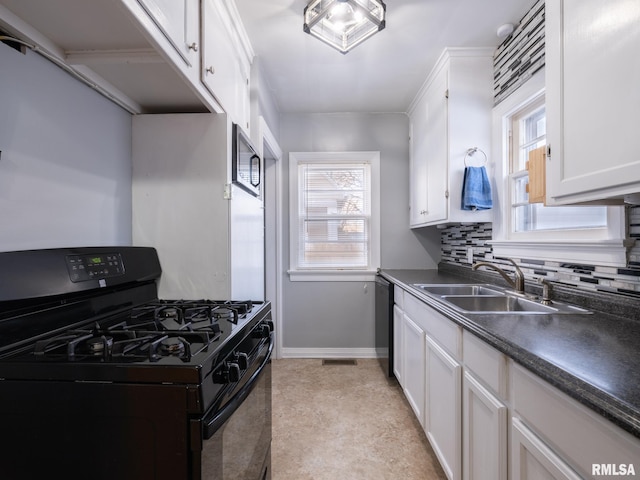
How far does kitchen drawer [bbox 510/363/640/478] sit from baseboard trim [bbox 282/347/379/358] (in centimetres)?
226

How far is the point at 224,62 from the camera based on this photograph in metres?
1.51

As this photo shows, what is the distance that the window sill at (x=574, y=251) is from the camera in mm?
1240

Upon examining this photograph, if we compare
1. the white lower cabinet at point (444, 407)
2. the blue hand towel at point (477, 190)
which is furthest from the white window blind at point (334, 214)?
the white lower cabinet at point (444, 407)

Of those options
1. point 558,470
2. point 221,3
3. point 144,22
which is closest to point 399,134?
point 221,3

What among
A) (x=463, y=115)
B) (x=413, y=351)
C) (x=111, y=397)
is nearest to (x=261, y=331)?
(x=111, y=397)

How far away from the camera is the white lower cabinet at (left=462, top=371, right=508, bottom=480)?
0.97m

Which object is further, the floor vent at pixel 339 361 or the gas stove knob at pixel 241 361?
the floor vent at pixel 339 361

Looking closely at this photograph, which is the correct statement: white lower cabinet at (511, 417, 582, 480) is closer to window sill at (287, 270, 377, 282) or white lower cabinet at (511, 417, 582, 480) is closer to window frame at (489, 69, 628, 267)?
window frame at (489, 69, 628, 267)

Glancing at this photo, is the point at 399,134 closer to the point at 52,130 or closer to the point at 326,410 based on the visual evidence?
the point at 326,410

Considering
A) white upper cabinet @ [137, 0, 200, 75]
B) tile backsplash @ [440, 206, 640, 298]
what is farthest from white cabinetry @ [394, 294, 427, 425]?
white upper cabinet @ [137, 0, 200, 75]

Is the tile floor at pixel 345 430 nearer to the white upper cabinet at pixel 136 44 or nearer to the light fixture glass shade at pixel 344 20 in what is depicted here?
the white upper cabinet at pixel 136 44

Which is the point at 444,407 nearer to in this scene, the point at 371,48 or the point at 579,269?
the point at 579,269

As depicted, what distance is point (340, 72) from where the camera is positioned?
2.36 metres

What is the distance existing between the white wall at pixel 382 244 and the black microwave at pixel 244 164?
122 cm
